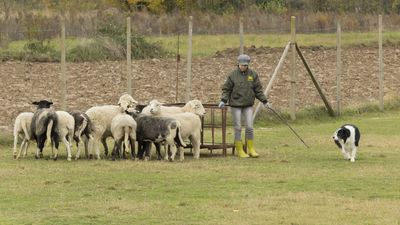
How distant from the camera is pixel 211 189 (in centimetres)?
1683

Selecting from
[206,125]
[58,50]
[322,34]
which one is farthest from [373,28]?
[206,125]

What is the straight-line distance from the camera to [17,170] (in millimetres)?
19234

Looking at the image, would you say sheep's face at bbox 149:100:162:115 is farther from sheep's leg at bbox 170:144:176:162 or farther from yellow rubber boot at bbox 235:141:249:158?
yellow rubber boot at bbox 235:141:249:158

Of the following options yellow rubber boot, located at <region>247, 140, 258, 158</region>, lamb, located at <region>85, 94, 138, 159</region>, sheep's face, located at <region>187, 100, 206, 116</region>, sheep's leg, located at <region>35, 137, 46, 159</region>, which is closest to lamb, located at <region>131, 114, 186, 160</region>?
lamb, located at <region>85, 94, 138, 159</region>

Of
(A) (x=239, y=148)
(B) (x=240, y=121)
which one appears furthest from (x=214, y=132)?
(A) (x=239, y=148)

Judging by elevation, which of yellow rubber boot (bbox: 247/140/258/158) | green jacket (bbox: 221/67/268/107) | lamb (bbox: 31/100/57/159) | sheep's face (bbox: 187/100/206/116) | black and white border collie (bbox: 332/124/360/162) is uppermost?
green jacket (bbox: 221/67/268/107)

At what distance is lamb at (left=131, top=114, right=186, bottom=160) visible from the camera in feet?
68.2

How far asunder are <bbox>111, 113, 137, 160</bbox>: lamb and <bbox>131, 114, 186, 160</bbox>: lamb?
20cm

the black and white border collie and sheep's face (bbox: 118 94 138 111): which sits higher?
sheep's face (bbox: 118 94 138 111)

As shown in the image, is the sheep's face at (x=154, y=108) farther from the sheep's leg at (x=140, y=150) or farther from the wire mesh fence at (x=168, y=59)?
the wire mesh fence at (x=168, y=59)

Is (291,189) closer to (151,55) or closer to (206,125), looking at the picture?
(206,125)

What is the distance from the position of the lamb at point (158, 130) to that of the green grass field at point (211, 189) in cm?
48

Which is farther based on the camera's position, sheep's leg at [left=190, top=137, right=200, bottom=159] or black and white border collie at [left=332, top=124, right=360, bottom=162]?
sheep's leg at [left=190, top=137, right=200, bottom=159]

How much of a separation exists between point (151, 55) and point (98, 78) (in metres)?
8.10
